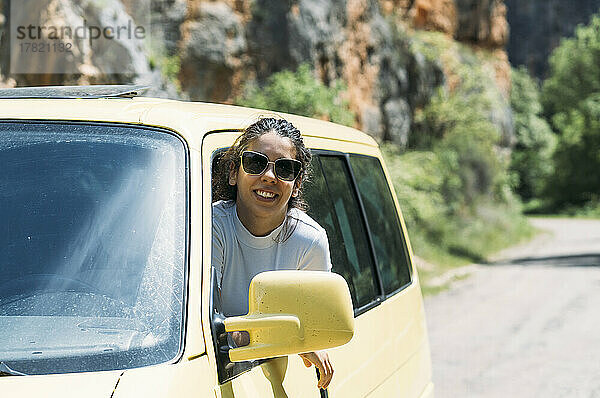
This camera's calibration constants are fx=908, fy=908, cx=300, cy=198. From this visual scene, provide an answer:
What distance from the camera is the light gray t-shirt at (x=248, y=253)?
2760 millimetres

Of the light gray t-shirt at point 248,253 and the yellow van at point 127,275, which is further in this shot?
the light gray t-shirt at point 248,253

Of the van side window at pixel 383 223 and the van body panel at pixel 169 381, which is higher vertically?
the van side window at pixel 383 223

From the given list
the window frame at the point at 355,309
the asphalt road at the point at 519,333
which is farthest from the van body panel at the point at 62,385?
the asphalt road at the point at 519,333

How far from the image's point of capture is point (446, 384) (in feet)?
28.6

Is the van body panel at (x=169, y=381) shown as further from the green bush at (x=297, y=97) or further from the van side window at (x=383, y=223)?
the green bush at (x=297, y=97)

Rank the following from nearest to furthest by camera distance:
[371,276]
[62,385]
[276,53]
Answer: [62,385] → [371,276] → [276,53]

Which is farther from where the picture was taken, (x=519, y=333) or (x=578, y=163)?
(x=578, y=163)

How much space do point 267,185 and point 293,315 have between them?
613 millimetres

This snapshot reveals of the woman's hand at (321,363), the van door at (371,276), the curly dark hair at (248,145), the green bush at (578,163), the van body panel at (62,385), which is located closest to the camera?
the van body panel at (62,385)

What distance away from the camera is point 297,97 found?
1705cm

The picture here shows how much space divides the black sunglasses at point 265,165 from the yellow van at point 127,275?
3.9 inches

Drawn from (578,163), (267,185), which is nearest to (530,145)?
(578,163)

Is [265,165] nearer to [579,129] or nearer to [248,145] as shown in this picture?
[248,145]

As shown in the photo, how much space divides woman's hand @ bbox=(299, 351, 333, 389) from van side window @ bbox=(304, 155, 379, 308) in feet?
2.12
